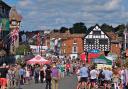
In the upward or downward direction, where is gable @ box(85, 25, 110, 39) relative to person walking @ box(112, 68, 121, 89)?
upward

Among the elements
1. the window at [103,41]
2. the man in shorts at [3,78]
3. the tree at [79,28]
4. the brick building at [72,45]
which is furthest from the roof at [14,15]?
the man in shorts at [3,78]

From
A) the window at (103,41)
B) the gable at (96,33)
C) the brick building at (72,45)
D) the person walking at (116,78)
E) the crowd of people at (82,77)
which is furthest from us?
the brick building at (72,45)

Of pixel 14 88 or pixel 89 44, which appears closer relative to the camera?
pixel 14 88

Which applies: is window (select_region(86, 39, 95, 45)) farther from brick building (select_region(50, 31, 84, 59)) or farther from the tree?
the tree

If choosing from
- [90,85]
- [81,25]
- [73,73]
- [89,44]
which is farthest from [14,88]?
[81,25]

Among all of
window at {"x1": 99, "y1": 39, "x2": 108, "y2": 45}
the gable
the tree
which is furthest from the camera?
the tree

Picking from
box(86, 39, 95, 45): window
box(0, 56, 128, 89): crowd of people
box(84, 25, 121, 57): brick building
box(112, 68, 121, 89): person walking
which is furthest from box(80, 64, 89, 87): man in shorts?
box(86, 39, 95, 45): window

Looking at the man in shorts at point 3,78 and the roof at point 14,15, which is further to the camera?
the roof at point 14,15

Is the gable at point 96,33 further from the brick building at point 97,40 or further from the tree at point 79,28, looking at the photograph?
the tree at point 79,28

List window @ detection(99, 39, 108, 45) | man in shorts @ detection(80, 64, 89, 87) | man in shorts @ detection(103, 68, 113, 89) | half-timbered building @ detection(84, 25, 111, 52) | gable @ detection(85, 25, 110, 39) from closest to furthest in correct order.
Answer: man in shorts @ detection(80, 64, 89, 87)
man in shorts @ detection(103, 68, 113, 89)
half-timbered building @ detection(84, 25, 111, 52)
window @ detection(99, 39, 108, 45)
gable @ detection(85, 25, 110, 39)

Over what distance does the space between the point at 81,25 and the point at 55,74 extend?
173 m

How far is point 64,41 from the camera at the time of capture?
474 feet

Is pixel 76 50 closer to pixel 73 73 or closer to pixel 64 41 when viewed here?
pixel 64 41

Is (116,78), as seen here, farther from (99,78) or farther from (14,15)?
(14,15)
